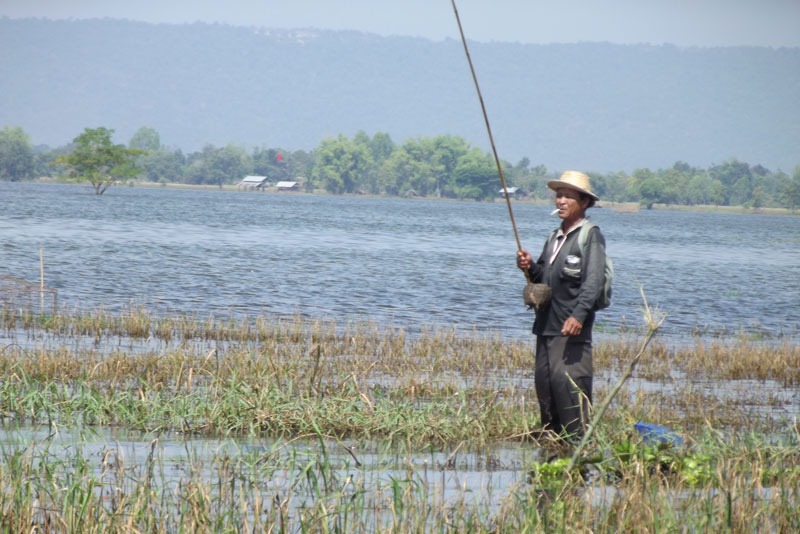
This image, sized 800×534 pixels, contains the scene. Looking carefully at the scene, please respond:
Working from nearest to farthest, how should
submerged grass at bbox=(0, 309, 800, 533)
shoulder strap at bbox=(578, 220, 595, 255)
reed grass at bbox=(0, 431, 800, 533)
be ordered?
reed grass at bbox=(0, 431, 800, 533) < submerged grass at bbox=(0, 309, 800, 533) < shoulder strap at bbox=(578, 220, 595, 255)

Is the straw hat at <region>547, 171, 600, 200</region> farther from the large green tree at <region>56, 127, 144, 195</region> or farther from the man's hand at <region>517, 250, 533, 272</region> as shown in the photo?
the large green tree at <region>56, 127, 144, 195</region>

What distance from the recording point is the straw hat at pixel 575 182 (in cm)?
726

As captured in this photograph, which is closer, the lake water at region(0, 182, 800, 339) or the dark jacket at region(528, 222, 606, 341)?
the dark jacket at region(528, 222, 606, 341)

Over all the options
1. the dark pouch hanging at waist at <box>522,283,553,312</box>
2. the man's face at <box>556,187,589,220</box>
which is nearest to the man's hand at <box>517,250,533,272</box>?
the dark pouch hanging at waist at <box>522,283,553,312</box>

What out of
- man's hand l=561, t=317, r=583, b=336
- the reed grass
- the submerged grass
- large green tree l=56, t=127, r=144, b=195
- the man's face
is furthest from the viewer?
large green tree l=56, t=127, r=144, b=195

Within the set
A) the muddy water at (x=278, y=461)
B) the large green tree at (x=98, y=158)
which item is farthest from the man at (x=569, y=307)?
the large green tree at (x=98, y=158)

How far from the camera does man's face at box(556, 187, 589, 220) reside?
7.32m

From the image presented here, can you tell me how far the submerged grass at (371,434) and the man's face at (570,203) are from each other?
1.59 meters

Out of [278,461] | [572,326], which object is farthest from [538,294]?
[278,461]

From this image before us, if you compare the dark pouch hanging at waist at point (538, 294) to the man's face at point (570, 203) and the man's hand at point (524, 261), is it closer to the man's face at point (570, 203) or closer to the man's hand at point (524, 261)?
the man's hand at point (524, 261)

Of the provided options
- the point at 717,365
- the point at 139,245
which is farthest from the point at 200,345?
the point at 139,245

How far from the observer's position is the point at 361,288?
1147 inches

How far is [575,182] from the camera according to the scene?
7316mm

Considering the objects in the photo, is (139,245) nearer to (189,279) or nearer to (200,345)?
(189,279)
